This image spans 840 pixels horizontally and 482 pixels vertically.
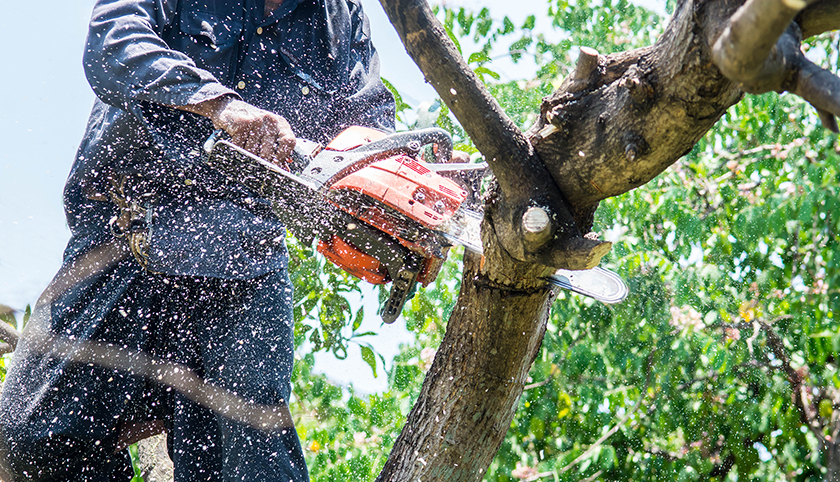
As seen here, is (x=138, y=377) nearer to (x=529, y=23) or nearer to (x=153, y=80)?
(x=153, y=80)

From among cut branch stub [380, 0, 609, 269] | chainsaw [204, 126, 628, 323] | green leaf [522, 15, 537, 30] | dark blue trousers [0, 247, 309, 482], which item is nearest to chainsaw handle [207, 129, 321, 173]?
chainsaw [204, 126, 628, 323]

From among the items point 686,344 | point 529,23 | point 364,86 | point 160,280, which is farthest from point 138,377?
point 529,23

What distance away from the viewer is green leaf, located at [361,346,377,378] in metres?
3.08

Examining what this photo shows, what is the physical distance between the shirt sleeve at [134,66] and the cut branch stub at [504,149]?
2.30 feet

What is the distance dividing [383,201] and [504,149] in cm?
52

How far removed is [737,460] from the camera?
3359 mm

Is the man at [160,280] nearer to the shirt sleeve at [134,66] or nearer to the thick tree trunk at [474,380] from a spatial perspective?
the shirt sleeve at [134,66]

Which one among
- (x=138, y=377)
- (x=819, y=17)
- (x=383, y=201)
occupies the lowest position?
(x=138, y=377)

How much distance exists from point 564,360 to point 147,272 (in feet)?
6.68

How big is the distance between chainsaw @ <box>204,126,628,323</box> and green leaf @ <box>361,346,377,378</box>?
109 cm

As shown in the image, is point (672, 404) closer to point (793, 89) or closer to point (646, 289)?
point (646, 289)

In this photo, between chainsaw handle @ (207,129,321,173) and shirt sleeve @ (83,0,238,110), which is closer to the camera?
shirt sleeve @ (83,0,238,110)

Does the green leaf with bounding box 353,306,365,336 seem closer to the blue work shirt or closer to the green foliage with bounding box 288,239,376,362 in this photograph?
the green foliage with bounding box 288,239,376,362

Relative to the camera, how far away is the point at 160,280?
1951mm
